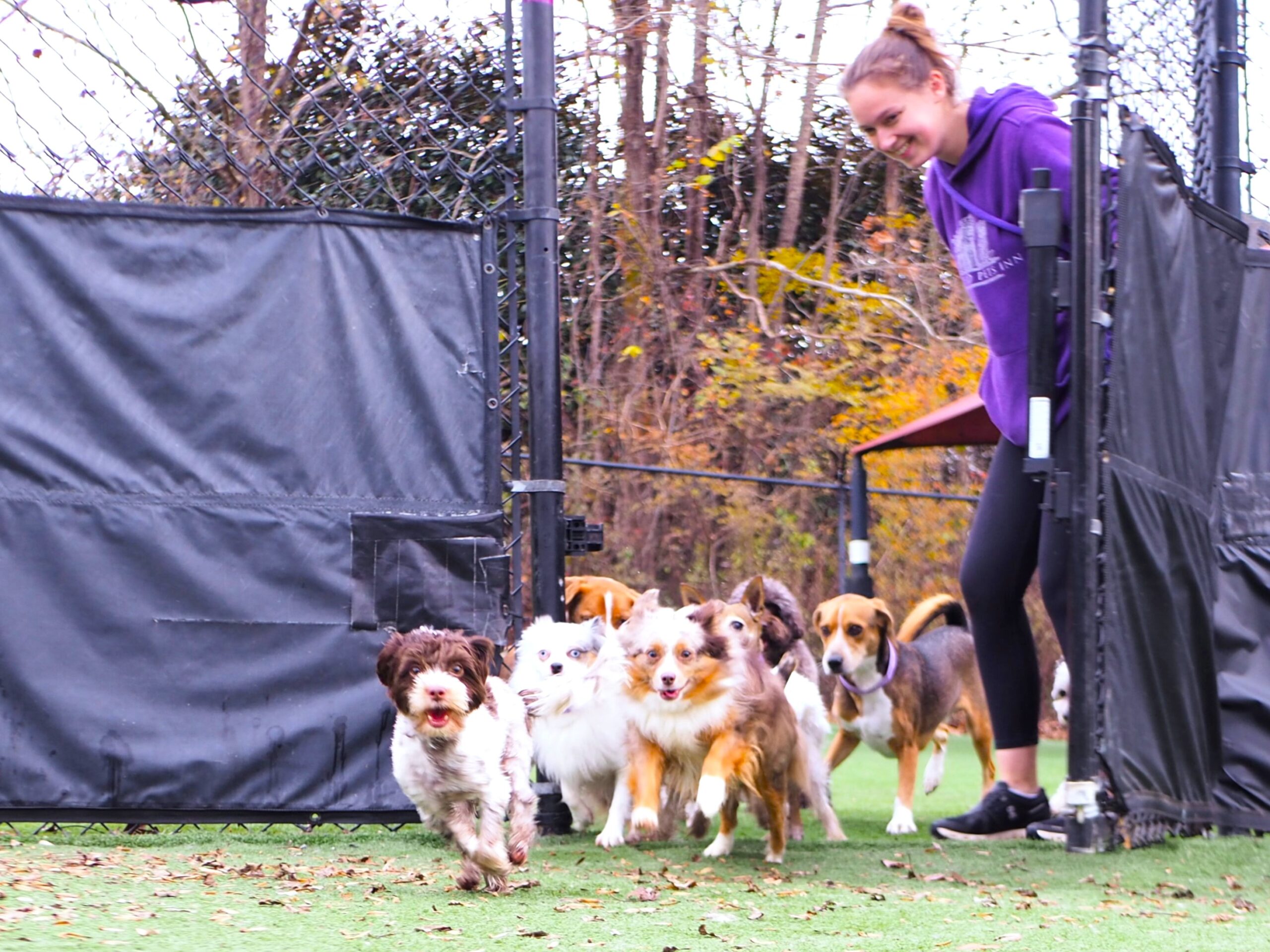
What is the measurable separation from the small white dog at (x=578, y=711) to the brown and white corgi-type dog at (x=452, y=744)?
108 centimetres

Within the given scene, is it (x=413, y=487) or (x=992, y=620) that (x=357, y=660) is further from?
(x=992, y=620)

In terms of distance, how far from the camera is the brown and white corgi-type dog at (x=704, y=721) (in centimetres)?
414

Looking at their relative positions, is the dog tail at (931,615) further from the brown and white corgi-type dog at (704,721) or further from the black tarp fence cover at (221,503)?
the black tarp fence cover at (221,503)

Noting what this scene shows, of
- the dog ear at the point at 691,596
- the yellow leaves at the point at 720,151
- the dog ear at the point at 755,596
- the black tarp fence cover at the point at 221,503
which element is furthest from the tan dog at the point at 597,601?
the yellow leaves at the point at 720,151

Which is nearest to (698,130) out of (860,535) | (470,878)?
(860,535)

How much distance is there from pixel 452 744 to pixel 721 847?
123 cm

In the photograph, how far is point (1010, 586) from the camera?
163 inches

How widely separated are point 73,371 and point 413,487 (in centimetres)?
103

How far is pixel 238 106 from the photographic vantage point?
4973 mm

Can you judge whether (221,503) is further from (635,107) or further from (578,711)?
(635,107)

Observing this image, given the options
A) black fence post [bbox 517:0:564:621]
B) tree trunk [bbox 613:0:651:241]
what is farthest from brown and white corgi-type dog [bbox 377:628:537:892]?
tree trunk [bbox 613:0:651:241]

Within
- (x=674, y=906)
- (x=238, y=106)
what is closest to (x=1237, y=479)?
(x=674, y=906)

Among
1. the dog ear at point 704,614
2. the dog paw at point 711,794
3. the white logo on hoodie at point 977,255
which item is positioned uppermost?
the white logo on hoodie at point 977,255

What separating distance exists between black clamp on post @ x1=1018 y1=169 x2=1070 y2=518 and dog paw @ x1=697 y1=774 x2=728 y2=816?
1.15 m
